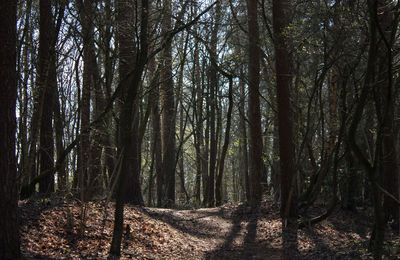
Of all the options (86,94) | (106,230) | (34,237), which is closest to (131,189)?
(106,230)

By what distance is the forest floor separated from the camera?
6.32 metres

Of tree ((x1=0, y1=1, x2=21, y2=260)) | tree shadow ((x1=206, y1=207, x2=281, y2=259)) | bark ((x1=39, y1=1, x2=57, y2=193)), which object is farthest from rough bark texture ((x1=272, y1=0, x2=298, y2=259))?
tree ((x1=0, y1=1, x2=21, y2=260))

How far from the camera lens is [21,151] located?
8.20 m

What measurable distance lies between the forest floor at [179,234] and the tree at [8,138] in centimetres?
63

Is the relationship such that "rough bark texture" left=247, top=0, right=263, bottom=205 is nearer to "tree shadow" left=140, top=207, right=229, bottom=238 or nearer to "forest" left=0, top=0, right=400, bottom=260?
"forest" left=0, top=0, right=400, bottom=260

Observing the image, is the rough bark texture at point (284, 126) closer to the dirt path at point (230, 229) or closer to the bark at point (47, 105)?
the dirt path at point (230, 229)

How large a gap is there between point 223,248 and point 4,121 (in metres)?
5.79

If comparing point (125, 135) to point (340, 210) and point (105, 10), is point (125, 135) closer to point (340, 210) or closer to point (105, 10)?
point (105, 10)

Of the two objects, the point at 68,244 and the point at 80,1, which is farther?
the point at 80,1

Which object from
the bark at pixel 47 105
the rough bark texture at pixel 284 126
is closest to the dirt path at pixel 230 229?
the rough bark texture at pixel 284 126

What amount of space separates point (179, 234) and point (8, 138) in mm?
5379

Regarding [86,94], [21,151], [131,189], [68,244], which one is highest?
[86,94]

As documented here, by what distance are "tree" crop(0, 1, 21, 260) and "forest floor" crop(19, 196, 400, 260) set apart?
632mm

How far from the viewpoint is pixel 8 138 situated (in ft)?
16.0
